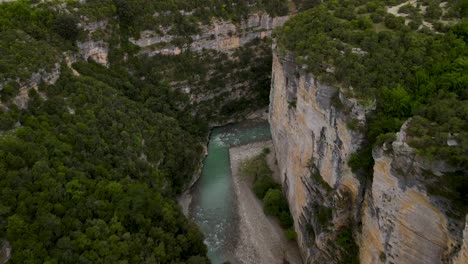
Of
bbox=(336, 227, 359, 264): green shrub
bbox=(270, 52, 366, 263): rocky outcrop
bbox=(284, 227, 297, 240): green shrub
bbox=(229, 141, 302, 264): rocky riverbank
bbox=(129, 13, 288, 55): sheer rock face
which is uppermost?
bbox=(129, 13, 288, 55): sheer rock face

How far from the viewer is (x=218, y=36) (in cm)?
4997

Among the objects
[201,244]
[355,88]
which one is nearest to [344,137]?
[355,88]

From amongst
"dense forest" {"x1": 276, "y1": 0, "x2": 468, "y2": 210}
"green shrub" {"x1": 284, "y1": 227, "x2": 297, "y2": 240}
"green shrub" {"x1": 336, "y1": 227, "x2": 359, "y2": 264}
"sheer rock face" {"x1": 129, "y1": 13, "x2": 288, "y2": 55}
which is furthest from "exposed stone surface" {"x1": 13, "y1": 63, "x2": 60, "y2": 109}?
"green shrub" {"x1": 336, "y1": 227, "x2": 359, "y2": 264}

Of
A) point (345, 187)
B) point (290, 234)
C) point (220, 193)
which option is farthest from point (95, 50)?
point (345, 187)

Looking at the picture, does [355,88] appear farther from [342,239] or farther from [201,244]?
[201,244]

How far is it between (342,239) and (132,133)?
19.3 meters

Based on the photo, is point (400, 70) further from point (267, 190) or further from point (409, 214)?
point (267, 190)

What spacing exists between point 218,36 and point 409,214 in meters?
36.5

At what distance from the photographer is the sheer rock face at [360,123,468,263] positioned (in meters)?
17.5

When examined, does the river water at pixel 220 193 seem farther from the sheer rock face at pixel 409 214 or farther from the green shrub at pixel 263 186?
the sheer rock face at pixel 409 214

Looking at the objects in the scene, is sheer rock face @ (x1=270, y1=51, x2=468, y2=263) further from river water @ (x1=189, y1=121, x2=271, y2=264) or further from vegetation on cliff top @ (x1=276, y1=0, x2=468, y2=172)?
river water @ (x1=189, y1=121, x2=271, y2=264)

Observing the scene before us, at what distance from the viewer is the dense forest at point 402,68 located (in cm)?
1884

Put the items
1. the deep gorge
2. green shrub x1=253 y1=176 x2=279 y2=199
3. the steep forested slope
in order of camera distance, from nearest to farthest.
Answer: the steep forested slope, the deep gorge, green shrub x1=253 y1=176 x2=279 y2=199

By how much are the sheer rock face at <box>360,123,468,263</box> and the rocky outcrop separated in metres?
3.60
